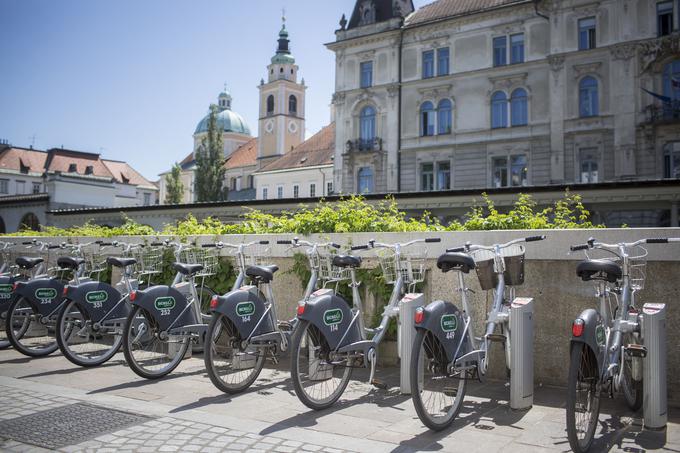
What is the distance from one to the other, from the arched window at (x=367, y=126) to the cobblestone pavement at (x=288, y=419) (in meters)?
38.7

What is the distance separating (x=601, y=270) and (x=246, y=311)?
329 cm

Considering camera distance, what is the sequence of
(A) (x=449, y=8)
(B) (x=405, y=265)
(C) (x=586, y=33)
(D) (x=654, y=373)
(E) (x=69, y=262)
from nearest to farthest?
(D) (x=654, y=373), (B) (x=405, y=265), (E) (x=69, y=262), (C) (x=586, y=33), (A) (x=449, y=8)

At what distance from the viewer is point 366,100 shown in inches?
1764

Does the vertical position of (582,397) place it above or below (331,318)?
below

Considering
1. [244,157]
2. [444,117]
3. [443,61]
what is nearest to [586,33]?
[443,61]

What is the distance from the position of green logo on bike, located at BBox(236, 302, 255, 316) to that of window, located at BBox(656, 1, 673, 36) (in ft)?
113

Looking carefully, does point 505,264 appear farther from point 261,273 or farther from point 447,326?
point 261,273

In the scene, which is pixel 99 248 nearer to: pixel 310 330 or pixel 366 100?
pixel 310 330

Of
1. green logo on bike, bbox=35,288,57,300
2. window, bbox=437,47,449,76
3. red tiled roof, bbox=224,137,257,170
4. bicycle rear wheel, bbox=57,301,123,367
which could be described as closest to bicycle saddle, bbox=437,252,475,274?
bicycle rear wheel, bbox=57,301,123,367

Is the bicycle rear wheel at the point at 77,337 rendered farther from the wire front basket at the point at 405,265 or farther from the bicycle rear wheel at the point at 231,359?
the wire front basket at the point at 405,265

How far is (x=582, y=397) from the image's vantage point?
168 inches

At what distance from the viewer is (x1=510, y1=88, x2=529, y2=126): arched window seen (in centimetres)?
3872

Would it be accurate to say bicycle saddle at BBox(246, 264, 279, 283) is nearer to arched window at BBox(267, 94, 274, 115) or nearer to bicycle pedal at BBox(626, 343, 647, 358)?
bicycle pedal at BBox(626, 343, 647, 358)

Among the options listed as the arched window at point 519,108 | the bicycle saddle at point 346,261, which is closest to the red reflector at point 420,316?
the bicycle saddle at point 346,261
